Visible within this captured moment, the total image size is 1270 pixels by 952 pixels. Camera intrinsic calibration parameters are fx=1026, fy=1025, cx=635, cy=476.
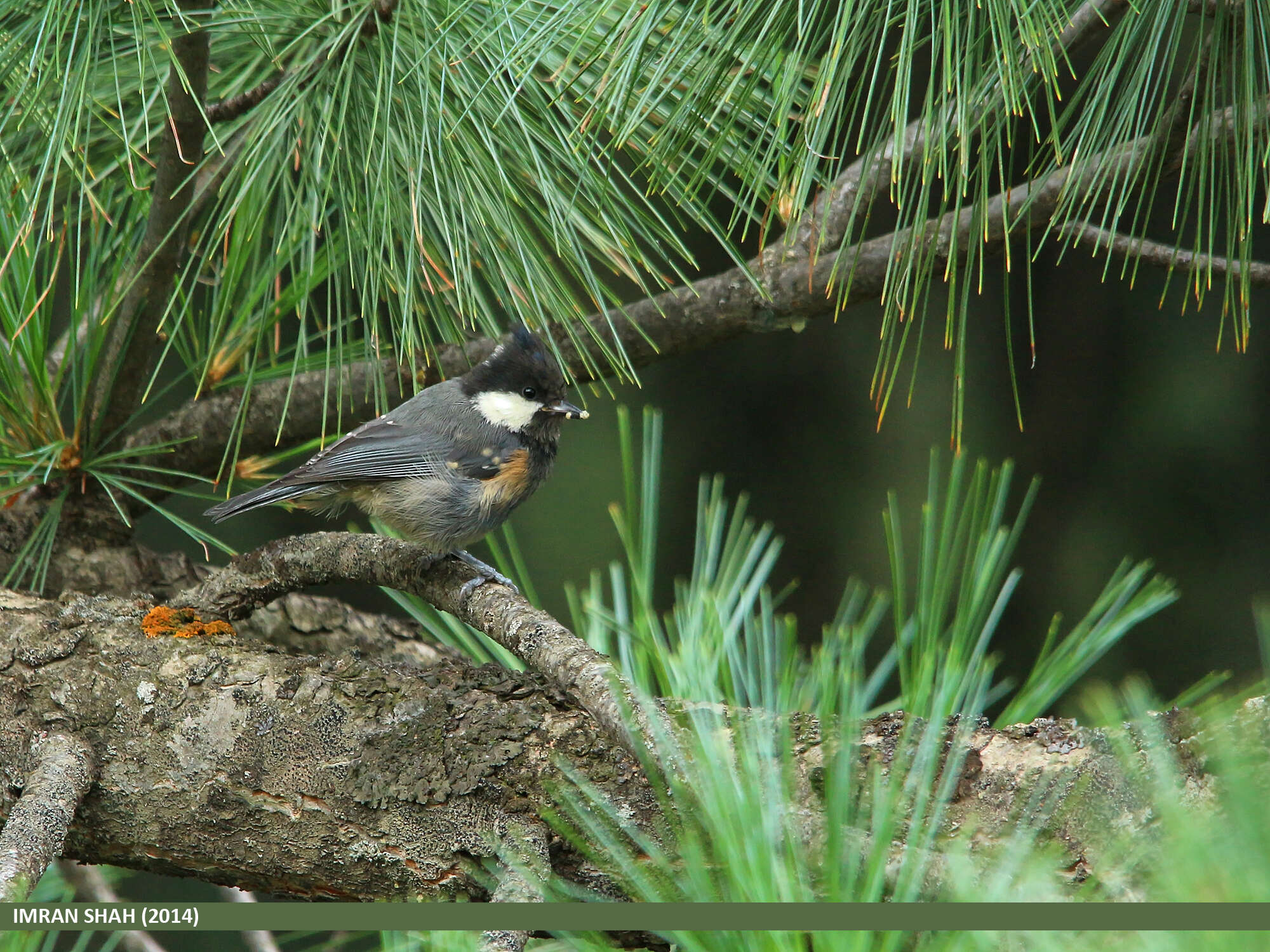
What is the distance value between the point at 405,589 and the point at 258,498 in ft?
0.87

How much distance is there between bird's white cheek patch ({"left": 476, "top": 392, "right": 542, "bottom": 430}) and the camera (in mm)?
1657

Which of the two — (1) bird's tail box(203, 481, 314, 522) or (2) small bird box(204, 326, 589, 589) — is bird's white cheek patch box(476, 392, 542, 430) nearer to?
(2) small bird box(204, 326, 589, 589)

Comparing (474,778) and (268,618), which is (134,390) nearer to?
(268,618)

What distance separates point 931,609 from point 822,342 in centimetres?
141

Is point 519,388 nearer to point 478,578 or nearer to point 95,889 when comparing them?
point 478,578

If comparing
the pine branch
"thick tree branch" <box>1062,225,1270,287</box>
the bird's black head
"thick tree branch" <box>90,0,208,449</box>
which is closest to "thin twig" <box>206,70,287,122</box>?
"thick tree branch" <box>90,0,208,449</box>

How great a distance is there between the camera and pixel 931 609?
93cm

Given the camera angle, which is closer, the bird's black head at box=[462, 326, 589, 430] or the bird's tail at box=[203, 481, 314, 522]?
the bird's tail at box=[203, 481, 314, 522]

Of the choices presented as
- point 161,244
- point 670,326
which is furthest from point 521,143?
point 161,244

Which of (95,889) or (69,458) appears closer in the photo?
(69,458)

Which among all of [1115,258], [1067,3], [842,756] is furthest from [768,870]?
[1115,258]

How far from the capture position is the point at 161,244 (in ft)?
3.47

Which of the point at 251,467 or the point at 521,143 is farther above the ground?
the point at 521,143

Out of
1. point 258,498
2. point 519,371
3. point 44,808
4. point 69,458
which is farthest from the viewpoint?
point 519,371
